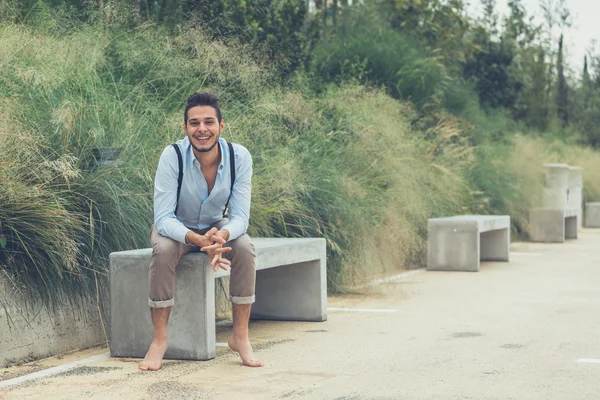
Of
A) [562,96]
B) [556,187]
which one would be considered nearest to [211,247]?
[556,187]

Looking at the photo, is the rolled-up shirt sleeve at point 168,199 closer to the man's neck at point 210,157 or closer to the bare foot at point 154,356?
the man's neck at point 210,157

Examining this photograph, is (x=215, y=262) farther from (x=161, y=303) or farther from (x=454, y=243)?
(x=454, y=243)

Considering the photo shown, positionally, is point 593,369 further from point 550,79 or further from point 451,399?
point 550,79

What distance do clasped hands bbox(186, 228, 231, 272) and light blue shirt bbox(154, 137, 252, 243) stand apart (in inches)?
1.9

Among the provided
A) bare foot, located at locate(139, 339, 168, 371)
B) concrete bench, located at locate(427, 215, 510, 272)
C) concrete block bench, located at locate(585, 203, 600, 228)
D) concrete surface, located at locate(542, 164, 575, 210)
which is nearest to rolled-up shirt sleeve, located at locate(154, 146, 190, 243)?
bare foot, located at locate(139, 339, 168, 371)

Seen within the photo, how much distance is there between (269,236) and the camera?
754cm

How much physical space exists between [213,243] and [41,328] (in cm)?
105

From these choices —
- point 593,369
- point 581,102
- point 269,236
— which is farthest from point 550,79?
point 593,369

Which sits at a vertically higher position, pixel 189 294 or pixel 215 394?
pixel 189 294

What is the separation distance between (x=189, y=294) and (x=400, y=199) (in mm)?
4813

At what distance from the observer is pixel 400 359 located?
5480 mm

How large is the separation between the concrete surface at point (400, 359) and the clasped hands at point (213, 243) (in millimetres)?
545

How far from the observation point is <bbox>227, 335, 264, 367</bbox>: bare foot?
5277 millimetres

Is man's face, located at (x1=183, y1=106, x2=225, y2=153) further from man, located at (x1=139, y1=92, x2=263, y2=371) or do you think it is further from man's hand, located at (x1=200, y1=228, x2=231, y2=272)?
man's hand, located at (x1=200, y1=228, x2=231, y2=272)
